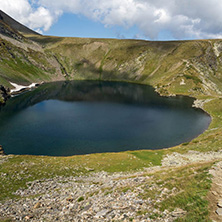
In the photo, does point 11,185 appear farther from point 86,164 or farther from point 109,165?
point 109,165

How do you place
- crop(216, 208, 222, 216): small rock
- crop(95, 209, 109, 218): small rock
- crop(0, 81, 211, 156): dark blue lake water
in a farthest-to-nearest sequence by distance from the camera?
crop(0, 81, 211, 156): dark blue lake water < crop(95, 209, 109, 218): small rock < crop(216, 208, 222, 216): small rock

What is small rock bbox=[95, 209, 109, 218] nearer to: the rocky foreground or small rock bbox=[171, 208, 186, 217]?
the rocky foreground

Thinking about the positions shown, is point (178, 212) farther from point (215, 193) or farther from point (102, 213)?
point (102, 213)

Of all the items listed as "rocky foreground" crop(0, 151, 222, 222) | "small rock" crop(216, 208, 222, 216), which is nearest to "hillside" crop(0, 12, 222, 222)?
"rocky foreground" crop(0, 151, 222, 222)

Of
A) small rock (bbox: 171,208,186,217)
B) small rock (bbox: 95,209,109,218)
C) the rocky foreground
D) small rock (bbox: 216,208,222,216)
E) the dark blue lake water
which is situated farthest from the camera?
the dark blue lake water

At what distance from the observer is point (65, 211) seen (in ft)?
75.4

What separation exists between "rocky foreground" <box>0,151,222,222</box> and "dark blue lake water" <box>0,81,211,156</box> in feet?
102

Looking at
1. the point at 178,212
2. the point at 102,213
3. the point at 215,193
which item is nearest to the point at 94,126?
the point at 102,213

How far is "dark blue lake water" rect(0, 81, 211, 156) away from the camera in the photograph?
67.9 metres

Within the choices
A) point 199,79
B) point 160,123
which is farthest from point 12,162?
point 199,79

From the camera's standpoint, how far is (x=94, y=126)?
86.6 m

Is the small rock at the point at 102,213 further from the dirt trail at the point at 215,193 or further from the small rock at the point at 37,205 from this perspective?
the small rock at the point at 37,205

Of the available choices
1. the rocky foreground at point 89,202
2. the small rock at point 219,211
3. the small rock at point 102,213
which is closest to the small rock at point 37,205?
the rocky foreground at point 89,202

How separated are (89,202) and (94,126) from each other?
6264cm
